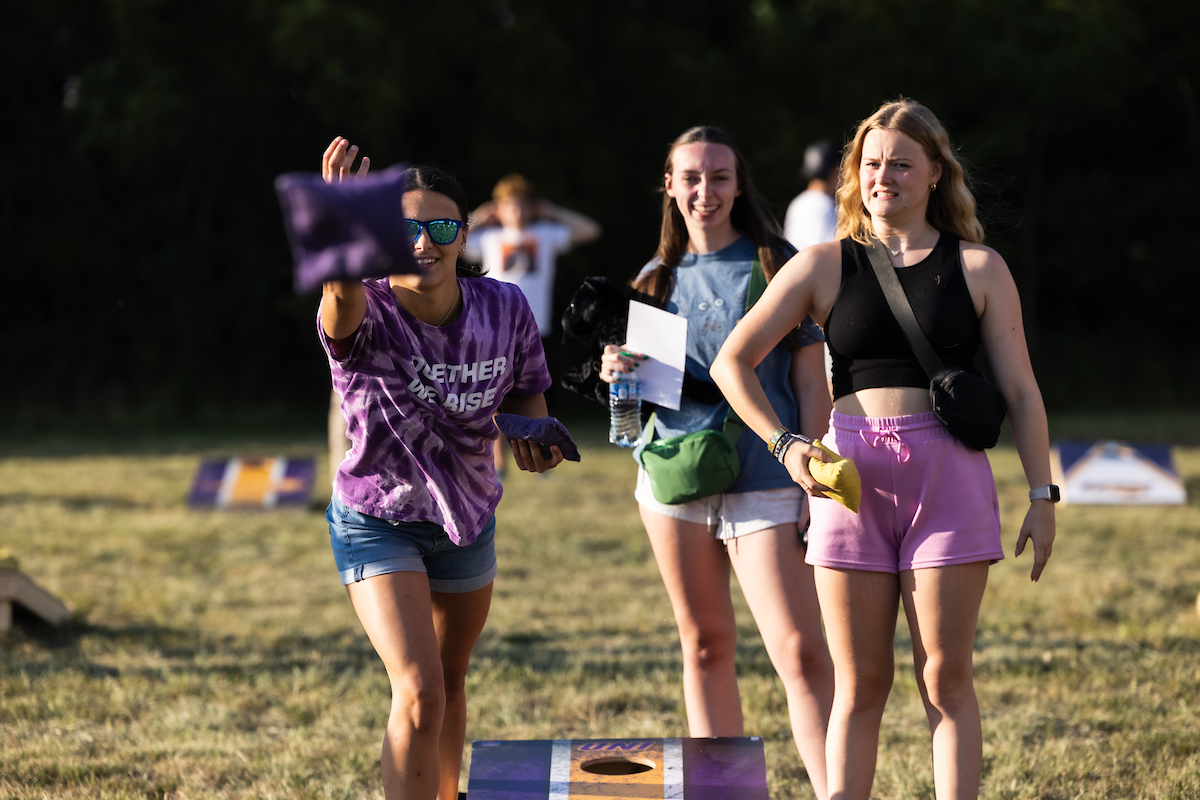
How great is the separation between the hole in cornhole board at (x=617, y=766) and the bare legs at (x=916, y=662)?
0.59m

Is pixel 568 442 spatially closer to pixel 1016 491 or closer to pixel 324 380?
pixel 1016 491

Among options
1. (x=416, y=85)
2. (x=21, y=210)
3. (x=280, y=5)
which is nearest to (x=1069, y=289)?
(x=416, y=85)

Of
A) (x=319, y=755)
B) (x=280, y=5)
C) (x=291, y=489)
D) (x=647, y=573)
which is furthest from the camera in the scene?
(x=280, y=5)

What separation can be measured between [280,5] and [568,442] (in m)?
15.5

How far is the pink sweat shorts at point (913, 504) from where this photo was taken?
114 inches

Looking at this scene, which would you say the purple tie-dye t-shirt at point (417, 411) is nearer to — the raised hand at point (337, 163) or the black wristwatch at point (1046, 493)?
the raised hand at point (337, 163)

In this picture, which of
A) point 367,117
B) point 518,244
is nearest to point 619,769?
point 518,244

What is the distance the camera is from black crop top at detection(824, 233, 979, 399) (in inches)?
115

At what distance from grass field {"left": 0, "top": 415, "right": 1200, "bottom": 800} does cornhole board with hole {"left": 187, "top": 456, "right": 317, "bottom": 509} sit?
38 centimetres

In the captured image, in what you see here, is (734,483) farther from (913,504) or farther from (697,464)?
(913,504)

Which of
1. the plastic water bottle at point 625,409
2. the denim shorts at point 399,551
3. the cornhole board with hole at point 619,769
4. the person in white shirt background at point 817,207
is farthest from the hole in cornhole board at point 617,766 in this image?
the person in white shirt background at point 817,207

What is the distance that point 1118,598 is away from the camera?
21.8 feet

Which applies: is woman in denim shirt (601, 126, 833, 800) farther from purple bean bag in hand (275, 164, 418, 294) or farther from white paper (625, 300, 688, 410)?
purple bean bag in hand (275, 164, 418, 294)

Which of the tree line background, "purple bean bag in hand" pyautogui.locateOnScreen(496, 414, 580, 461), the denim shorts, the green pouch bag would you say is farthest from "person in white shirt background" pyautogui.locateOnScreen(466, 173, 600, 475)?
the tree line background
